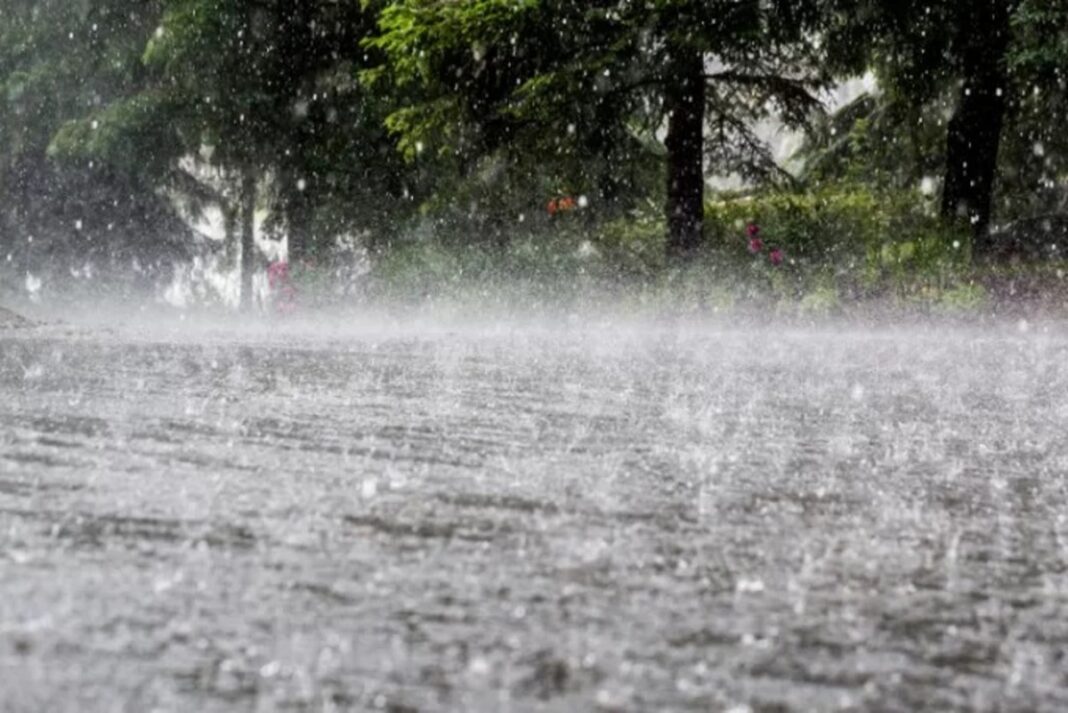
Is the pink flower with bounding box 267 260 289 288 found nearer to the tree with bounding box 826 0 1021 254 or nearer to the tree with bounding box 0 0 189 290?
the tree with bounding box 0 0 189 290

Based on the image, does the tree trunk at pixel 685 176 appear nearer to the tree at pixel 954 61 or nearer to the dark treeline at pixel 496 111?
the dark treeline at pixel 496 111

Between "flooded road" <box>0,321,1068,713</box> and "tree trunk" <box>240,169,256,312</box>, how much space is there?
1998 cm

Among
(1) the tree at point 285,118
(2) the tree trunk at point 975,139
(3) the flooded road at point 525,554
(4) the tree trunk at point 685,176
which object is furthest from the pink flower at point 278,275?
(3) the flooded road at point 525,554

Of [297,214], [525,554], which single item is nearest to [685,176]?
[297,214]

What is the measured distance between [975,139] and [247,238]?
17.6 m

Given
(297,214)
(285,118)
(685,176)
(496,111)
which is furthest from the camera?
(297,214)

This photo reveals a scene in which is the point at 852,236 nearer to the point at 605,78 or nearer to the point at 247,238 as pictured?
the point at 605,78

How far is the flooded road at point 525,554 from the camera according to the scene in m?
1.57

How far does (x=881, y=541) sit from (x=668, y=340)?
900 centimetres

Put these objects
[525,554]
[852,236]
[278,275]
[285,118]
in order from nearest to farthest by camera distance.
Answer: [525,554]
[852,236]
[278,275]
[285,118]

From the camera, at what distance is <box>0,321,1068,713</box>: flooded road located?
157 cm

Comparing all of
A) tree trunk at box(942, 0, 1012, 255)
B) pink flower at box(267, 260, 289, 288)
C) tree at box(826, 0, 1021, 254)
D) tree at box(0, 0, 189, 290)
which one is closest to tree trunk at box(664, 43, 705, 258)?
tree at box(826, 0, 1021, 254)

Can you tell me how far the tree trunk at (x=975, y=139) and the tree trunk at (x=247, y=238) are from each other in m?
11.7

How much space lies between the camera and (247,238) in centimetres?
3020
